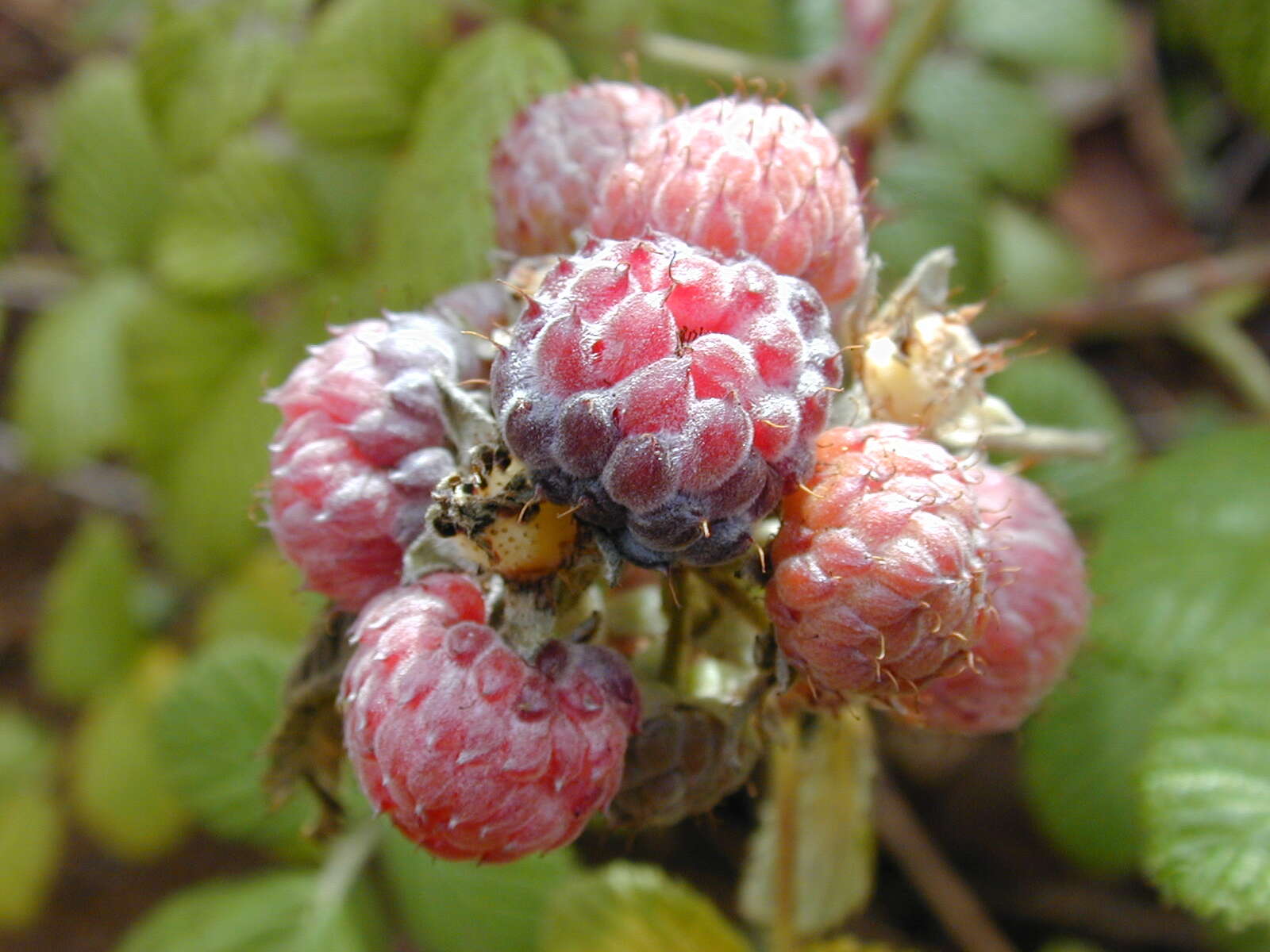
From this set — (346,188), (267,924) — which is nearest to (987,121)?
(346,188)

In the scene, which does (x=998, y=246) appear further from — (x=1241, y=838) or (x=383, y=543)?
(x=383, y=543)

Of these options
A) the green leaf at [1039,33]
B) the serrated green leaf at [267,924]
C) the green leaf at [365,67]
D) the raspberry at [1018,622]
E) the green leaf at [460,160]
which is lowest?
the serrated green leaf at [267,924]

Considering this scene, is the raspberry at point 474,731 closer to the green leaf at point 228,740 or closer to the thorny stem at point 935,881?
the green leaf at point 228,740

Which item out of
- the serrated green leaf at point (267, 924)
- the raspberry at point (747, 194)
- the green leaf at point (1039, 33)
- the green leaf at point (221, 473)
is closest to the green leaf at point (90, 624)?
the green leaf at point (221, 473)

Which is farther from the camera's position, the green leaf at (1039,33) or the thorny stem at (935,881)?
the green leaf at (1039,33)

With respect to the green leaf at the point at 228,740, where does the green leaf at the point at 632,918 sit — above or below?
below

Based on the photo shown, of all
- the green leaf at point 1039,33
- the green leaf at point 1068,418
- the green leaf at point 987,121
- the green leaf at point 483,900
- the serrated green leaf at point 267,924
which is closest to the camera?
the green leaf at point 483,900
